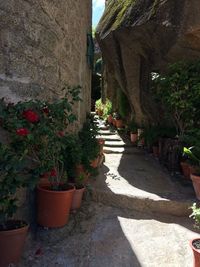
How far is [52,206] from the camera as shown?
12.0 feet

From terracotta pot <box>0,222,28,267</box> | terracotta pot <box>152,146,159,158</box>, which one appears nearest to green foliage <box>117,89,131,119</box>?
terracotta pot <box>152,146,159,158</box>

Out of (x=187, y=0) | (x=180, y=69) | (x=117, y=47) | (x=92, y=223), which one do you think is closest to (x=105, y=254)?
(x=92, y=223)

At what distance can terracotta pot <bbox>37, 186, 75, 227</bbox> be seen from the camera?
3629 mm

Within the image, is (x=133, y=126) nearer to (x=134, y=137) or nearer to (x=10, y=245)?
(x=134, y=137)

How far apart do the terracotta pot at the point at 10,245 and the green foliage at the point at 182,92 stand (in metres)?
3.88

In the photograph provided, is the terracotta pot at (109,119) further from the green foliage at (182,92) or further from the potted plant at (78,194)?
the potted plant at (78,194)

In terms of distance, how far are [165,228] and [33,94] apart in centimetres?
227

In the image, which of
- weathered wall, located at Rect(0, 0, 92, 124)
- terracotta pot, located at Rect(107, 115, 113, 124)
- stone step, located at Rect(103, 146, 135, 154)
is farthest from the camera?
terracotta pot, located at Rect(107, 115, 113, 124)

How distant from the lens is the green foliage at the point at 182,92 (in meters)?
5.94

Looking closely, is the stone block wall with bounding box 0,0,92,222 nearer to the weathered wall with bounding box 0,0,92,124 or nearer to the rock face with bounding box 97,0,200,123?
the weathered wall with bounding box 0,0,92,124

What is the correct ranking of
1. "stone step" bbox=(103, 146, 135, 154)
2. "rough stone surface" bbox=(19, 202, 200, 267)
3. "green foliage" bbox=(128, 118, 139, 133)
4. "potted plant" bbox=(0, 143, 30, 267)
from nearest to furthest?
"potted plant" bbox=(0, 143, 30, 267)
"rough stone surface" bbox=(19, 202, 200, 267)
"stone step" bbox=(103, 146, 135, 154)
"green foliage" bbox=(128, 118, 139, 133)

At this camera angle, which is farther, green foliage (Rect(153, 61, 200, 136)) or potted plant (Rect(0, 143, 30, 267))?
green foliage (Rect(153, 61, 200, 136))

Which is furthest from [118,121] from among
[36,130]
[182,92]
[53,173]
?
[36,130]

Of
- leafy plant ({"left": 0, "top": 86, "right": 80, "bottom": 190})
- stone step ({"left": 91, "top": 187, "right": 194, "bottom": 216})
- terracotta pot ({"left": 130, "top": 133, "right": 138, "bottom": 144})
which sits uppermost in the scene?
leafy plant ({"left": 0, "top": 86, "right": 80, "bottom": 190})
